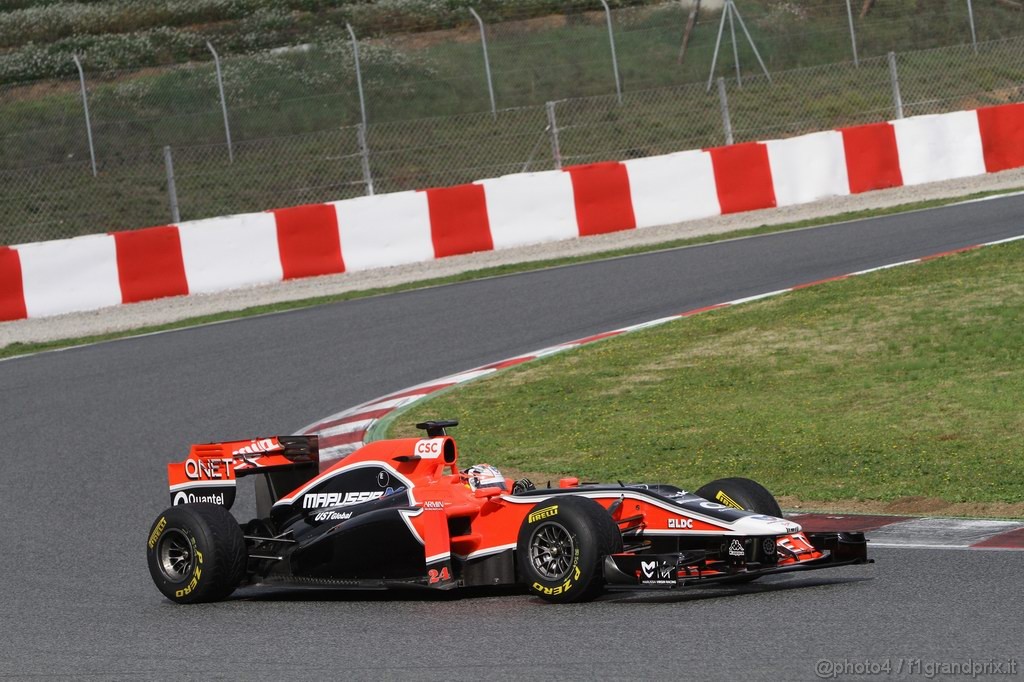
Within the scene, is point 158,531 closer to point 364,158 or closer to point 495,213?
point 495,213

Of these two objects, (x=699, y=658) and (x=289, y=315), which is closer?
(x=699, y=658)

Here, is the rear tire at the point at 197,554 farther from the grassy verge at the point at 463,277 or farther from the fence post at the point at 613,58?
the fence post at the point at 613,58

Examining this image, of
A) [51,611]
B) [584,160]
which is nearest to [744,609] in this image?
[51,611]

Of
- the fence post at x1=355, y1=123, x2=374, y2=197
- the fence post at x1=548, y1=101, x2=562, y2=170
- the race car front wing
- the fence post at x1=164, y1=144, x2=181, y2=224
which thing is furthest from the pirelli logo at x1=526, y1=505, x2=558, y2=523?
the fence post at x1=548, y1=101, x2=562, y2=170

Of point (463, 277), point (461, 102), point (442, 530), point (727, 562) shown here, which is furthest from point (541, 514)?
point (461, 102)

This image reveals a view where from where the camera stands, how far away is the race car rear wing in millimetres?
7668

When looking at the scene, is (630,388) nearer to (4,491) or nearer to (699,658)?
(4,491)

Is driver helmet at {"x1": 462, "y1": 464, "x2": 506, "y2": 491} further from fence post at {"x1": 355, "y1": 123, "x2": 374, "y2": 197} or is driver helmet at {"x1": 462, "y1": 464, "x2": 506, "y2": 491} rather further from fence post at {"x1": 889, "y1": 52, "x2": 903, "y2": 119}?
fence post at {"x1": 889, "y1": 52, "x2": 903, "y2": 119}

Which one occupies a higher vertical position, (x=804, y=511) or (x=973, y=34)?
(x=973, y=34)

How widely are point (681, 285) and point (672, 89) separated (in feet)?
36.0

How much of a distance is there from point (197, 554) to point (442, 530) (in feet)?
4.29

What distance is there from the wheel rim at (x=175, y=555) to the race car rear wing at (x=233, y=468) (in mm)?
421

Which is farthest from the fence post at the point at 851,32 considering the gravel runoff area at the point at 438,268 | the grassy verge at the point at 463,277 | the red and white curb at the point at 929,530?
the red and white curb at the point at 929,530

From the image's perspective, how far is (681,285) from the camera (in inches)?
606
